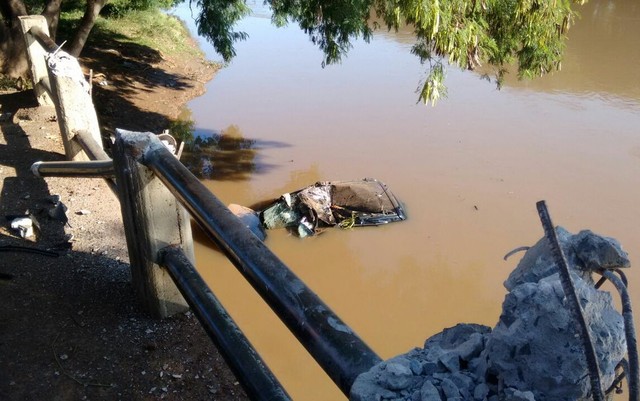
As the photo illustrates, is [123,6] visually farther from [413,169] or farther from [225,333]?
[225,333]

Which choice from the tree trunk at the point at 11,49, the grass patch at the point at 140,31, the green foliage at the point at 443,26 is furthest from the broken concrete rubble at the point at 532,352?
the grass patch at the point at 140,31

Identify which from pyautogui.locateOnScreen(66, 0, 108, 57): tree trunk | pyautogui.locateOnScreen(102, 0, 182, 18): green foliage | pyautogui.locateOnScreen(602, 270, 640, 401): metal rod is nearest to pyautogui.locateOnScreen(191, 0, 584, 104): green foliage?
pyautogui.locateOnScreen(66, 0, 108, 57): tree trunk

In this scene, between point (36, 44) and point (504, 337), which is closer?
point (504, 337)

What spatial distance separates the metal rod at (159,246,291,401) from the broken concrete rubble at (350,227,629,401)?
741 mm

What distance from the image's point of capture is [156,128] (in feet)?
34.7

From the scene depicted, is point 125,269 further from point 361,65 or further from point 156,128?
point 361,65

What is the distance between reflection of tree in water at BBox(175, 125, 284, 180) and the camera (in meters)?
9.49

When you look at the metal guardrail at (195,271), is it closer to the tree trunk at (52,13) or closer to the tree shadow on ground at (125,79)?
the tree trunk at (52,13)

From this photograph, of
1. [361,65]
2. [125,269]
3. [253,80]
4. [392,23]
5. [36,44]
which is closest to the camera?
[125,269]

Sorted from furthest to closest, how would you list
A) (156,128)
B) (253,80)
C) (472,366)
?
1. (253,80)
2. (156,128)
3. (472,366)

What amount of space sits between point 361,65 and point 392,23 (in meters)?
8.37

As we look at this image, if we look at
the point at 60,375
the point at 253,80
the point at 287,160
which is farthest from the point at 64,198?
the point at 253,80

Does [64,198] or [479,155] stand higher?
[64,198]

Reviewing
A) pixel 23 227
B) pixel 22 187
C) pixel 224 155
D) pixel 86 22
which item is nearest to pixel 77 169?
pixel 23 227
